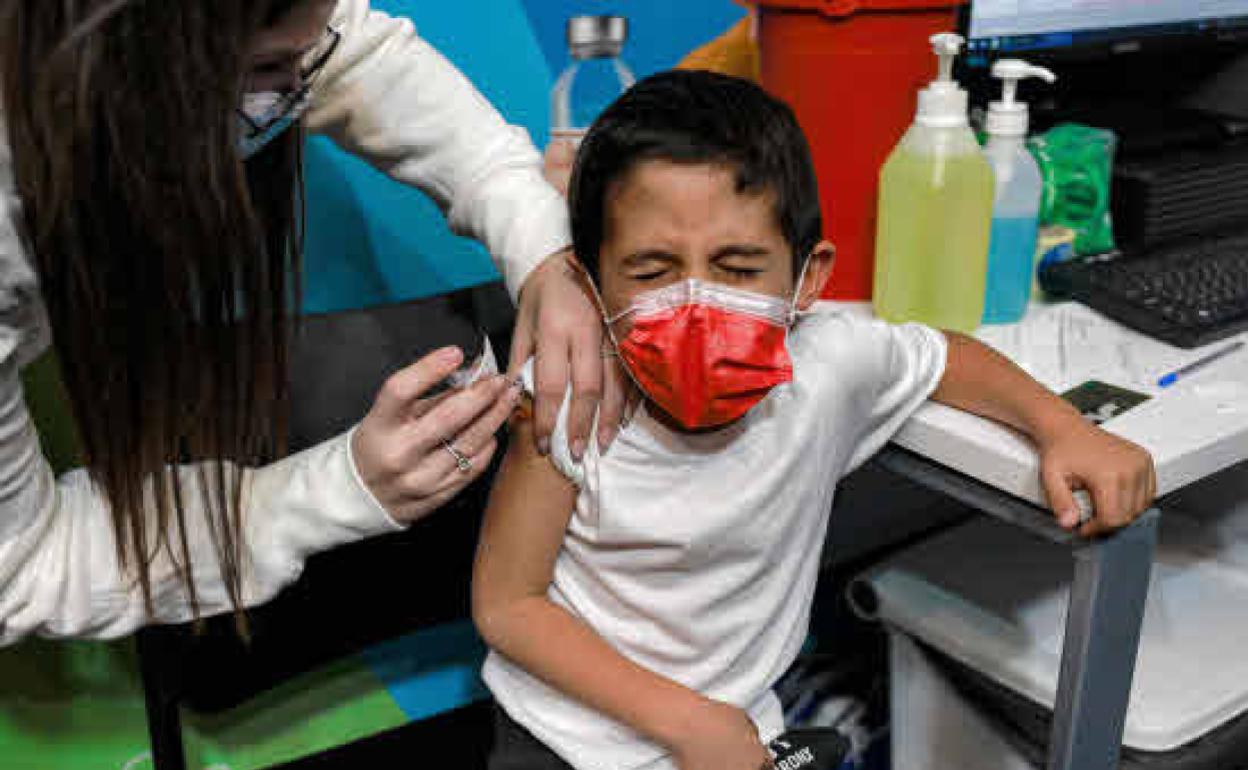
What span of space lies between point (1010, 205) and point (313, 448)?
76cm

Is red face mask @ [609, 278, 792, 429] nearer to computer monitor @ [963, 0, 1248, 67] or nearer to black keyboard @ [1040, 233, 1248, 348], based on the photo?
black keyboard @ [1040, 233, 1248, 348]

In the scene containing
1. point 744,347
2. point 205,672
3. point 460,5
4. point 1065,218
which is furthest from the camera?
point 460,5

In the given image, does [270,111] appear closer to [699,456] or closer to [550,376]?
[550,376]

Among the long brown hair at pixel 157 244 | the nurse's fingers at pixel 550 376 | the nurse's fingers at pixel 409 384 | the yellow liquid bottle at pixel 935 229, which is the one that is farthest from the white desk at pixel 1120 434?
the long brown hair at pixel 157 244

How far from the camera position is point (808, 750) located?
1.03 meters

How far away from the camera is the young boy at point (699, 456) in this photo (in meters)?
0.91

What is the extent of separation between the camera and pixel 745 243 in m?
0.93

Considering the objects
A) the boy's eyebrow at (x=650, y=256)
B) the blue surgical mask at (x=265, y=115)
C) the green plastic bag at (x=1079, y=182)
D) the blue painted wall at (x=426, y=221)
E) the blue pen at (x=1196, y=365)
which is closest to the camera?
the blue surgical mask at (x=265, y=115)

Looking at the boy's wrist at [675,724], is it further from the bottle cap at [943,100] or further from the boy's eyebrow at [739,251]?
the bottle cap at [943,100]

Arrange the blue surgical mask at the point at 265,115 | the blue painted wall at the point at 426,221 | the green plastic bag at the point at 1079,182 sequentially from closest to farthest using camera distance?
the blue surgical mask at the point at 265,115, the green plastic bag at the point at 1079,182, the blue painted wall at the point at 426,221

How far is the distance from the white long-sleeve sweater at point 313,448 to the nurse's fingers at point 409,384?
0.07 metres

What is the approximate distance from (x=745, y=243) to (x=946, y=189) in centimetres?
31

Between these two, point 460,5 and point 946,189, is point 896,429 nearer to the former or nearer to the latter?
point 946,189

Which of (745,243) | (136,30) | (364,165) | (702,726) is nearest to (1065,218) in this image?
(745,243)
